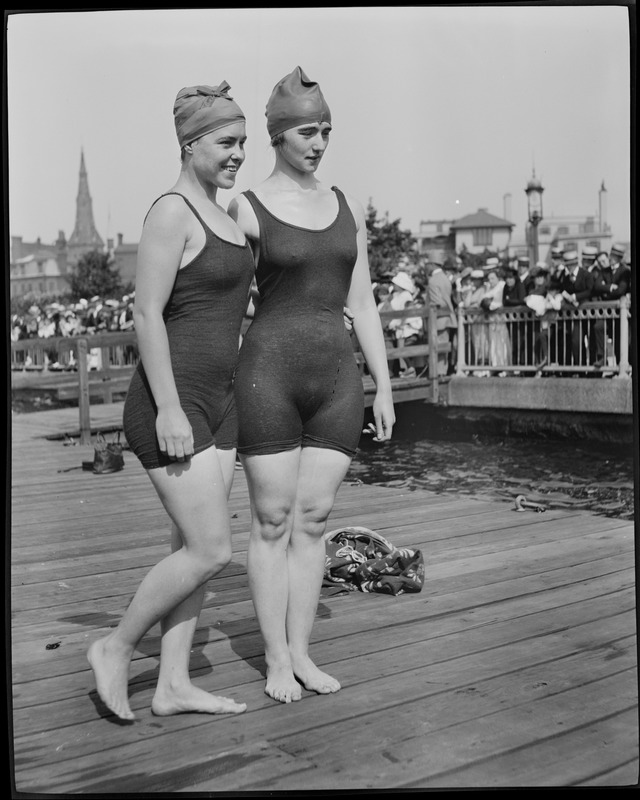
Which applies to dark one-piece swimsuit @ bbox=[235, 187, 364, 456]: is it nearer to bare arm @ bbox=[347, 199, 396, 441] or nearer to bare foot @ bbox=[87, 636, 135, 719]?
bare arm @ bbox=[347, 199, 396, 441]

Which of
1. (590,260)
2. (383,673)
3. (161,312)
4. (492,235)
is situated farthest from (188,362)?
(590,260)

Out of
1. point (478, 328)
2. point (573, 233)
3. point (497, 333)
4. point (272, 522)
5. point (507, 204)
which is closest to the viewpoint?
point (272, 522)

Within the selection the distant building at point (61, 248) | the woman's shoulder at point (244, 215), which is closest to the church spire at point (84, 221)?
the distant building at point (61, 248)

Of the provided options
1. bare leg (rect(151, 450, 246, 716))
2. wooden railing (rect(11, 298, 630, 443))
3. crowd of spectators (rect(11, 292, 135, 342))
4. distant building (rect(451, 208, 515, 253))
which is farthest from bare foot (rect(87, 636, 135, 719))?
crowd of spectators (rect(11, 292, 135, 342))

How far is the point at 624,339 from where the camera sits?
12164mm

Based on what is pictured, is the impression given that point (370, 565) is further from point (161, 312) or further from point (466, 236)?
point (466, 236)

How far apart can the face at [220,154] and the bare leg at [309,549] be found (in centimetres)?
90

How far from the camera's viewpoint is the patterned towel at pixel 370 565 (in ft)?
14.3

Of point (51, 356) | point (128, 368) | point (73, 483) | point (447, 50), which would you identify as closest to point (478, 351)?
point (128, 368)

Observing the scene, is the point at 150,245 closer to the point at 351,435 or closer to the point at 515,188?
the point at 351,435

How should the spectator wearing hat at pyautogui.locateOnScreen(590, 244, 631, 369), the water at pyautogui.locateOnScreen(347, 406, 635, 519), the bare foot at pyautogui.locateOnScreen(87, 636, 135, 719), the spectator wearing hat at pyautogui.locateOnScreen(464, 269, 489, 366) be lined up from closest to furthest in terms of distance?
the bare foot at pyautogui.locateOnScreen(87, 636, 135, 719), the water at pyautogui.locateOnScreen(347, 406, 635, 519), the spectator wearing hat at pyautogui.locateOnScreen(590, 244, 631, 369), the spectator wearing hat at pyautogui.locateOnScreen(464, 269, 489, 366)

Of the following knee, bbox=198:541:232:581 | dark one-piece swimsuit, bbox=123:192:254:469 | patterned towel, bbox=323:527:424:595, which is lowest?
patterned towel, bbox=323:527:424:595

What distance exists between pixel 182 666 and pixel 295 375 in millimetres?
958

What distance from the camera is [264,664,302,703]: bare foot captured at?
3.20m
